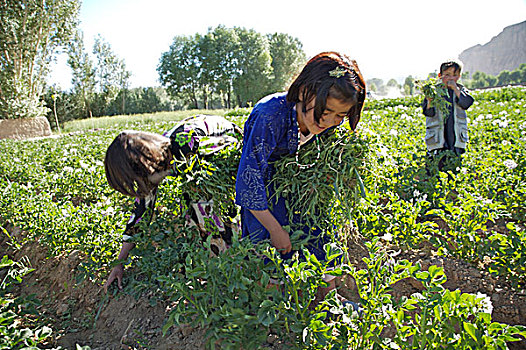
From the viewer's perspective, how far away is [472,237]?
244 centimetres

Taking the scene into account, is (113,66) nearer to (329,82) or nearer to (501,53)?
(329,82)

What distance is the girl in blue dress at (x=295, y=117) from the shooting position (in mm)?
1577

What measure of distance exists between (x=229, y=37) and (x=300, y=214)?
168 feet

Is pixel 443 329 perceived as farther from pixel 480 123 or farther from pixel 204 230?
pixel 480 123

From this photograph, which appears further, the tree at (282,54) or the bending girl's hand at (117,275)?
the tree at (282,54)

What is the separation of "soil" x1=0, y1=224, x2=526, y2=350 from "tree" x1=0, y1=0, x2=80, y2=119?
2325 cm

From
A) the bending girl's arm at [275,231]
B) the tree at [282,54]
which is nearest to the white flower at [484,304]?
the bending girl's arm at [275,231]

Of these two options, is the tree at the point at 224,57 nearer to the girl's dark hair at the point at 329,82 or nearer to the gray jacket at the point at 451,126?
the gray jacket at the point at 451,126

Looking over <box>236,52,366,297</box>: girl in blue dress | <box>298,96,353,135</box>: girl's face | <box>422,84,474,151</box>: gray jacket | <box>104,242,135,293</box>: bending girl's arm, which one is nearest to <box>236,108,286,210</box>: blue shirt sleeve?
<box>236,52,366,297</box>: girl in blue dress

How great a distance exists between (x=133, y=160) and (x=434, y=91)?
351 cm

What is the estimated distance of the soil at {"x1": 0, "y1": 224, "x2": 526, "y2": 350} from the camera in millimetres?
2145

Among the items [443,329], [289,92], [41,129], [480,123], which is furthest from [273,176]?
[41,129]

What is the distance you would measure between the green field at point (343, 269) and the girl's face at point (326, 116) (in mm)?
281

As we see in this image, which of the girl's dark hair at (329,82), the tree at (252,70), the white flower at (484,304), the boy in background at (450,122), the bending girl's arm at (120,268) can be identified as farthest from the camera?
the tree at (252,70)
